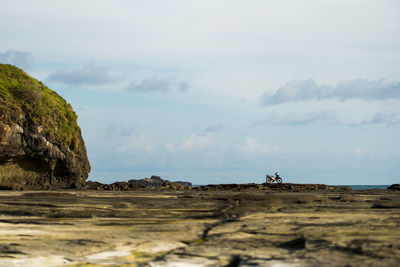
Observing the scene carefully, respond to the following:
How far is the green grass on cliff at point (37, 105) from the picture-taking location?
2489 centimetres

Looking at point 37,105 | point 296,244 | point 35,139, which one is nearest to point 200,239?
point 296,244

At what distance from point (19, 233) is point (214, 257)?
304 cm

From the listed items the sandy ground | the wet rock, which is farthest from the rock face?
the wet rock

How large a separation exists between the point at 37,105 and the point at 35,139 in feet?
6.63

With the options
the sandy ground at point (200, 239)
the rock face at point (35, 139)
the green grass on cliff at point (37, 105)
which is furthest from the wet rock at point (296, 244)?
the green grass on cliff at point (37, 105)

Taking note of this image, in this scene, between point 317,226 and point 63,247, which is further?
point 317,226

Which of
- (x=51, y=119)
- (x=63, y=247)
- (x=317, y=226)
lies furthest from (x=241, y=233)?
(x=51, y=119)

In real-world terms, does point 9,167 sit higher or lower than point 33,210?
higher

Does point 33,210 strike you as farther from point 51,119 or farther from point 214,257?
point 51,119

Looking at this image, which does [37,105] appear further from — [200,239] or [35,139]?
[200,239]

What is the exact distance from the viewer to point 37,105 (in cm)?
2567

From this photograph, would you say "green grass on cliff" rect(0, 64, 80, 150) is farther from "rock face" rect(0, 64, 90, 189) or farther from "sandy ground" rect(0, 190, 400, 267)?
"sandy ground" rect(0, 190, 400, 267)

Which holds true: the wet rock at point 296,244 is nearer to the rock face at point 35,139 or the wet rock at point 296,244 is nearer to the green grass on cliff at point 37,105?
the rock face at point 35,139

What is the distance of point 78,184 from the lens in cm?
2714
